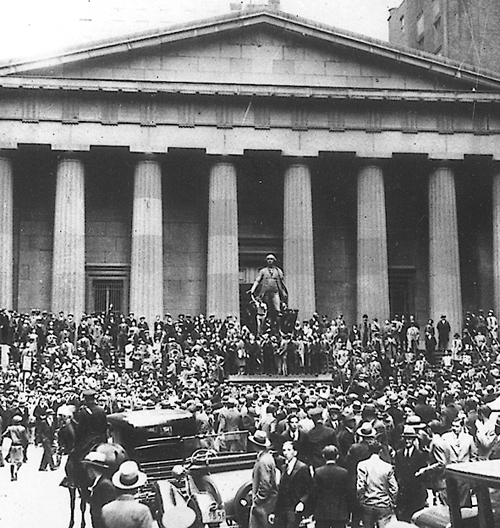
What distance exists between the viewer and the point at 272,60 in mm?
40906

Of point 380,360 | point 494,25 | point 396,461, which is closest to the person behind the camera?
point 396,461

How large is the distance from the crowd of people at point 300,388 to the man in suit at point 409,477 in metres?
0.02

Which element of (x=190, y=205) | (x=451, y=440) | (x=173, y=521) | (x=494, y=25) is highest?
(x=494, y=25)

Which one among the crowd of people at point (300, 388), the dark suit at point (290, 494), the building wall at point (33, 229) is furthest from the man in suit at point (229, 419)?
the building wall at point (33, 229)

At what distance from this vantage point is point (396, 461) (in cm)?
1115

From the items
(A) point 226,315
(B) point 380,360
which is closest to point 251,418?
(B) point 380,360

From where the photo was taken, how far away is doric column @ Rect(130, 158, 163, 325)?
37594 millimetres

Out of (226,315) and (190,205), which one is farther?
(190,205)

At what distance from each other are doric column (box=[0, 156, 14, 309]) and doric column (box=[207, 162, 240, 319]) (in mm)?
9029

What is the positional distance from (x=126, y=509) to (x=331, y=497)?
309 centimetres

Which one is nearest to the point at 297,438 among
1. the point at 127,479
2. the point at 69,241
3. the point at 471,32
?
the point at 127,479

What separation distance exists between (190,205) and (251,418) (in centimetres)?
2805

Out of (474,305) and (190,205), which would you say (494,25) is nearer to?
(474,305)

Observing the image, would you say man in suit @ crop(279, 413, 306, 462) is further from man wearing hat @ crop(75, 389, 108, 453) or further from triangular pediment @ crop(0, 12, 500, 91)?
triangular pediment @ crop(0, 12, 500, 91)
